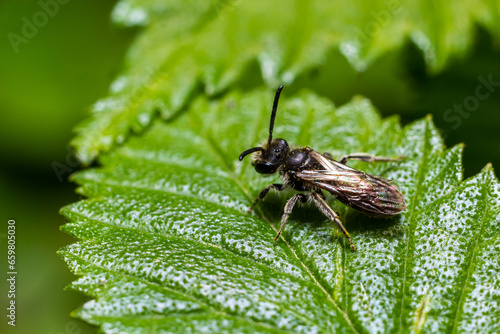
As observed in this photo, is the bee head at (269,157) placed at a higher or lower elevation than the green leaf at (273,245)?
higher

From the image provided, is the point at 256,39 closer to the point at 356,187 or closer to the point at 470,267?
the point at 356,187

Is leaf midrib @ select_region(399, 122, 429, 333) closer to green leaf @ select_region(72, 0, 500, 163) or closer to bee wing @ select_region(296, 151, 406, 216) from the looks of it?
bee wing @ select_region(296, 151, 406, 216)

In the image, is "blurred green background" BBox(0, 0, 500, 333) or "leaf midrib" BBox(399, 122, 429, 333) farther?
"blurred green background" BBox(0, 0, 500, 333)

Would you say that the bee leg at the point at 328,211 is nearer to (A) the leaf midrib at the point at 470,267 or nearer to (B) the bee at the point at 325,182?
(B) the bee at the point at 325,182

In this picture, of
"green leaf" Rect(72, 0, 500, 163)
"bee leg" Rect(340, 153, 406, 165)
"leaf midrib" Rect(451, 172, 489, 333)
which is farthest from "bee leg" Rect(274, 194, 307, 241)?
"green leaf" Rect(72, 0, 500, 163)

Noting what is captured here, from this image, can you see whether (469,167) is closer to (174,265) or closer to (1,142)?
(174,265)

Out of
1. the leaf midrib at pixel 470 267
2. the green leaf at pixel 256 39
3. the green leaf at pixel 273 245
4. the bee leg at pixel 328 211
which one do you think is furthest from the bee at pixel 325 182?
the green leaf at pixel 256 39
